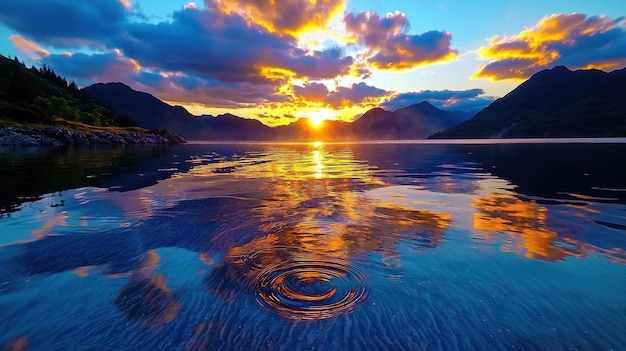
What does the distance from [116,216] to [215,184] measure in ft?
35.1

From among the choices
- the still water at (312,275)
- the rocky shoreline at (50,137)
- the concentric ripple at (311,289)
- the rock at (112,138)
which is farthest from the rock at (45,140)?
the concentric ripple at (311,289)

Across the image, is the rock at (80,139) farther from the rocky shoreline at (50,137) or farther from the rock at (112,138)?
the rock at (112,138)

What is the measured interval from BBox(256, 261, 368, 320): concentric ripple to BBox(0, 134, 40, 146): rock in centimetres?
11639

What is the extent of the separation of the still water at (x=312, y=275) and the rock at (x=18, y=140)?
324ft

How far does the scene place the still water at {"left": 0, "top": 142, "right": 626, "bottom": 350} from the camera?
19.6 feet

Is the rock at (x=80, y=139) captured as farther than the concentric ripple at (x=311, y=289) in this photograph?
Yes

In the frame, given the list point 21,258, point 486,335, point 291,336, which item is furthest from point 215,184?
point 486,335

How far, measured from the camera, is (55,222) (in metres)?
13.7

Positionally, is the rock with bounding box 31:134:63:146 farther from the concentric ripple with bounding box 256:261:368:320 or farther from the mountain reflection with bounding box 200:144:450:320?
the concentric ripple with bounding box 256:261:368:320

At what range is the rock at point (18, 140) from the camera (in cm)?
8652

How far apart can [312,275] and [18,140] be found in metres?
120

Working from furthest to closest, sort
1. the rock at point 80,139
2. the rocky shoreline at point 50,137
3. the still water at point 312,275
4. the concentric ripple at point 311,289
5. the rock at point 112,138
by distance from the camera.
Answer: the rock at point 112,138 → the rock at point 80,139 → the rocky shoreline at point 50,137 → the concentric ripple at point 311,289 → the still water at point 312,275

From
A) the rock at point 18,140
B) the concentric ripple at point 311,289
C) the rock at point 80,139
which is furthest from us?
the rock at point 80,139

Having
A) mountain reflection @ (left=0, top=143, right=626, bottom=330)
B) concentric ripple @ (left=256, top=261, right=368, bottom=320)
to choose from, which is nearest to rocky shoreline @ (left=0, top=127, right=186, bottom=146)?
mountain reflection @ (left=0, top=143, right=626, bottom=330)
